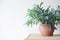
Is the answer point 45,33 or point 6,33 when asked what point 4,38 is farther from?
point 45,33

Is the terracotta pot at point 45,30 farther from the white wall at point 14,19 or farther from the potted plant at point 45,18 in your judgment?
the white wall at point 14,19

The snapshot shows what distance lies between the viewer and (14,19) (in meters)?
2.35

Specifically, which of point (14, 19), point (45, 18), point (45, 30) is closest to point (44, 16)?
point (45, 18)

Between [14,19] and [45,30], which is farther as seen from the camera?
[14,19]

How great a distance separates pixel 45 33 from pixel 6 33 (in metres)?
0.72

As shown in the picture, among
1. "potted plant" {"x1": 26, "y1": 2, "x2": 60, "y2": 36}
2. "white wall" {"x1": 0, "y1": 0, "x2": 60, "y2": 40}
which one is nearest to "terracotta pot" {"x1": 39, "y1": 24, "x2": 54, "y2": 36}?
"potted plant" {"x1": 26, "y1": 2, "x2": 60, "y2": 36}

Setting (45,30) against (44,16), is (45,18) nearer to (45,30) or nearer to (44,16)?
(44,16)

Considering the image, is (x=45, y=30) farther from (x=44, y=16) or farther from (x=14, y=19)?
(x=14, y=19)

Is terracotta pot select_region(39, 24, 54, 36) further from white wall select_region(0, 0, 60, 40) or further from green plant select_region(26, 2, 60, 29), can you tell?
white wall select_region(0, 0, 60, 40)

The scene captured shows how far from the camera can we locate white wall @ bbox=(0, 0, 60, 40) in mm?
2328

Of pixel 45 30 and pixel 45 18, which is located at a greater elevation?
pixel 45 18

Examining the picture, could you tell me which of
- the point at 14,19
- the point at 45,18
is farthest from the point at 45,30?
the point at 14,19

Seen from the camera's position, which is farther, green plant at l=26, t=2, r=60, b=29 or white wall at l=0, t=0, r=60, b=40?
white wall at l=0, t=0, r=60, b=40

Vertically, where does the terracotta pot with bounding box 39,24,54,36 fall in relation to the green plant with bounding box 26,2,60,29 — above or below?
below
